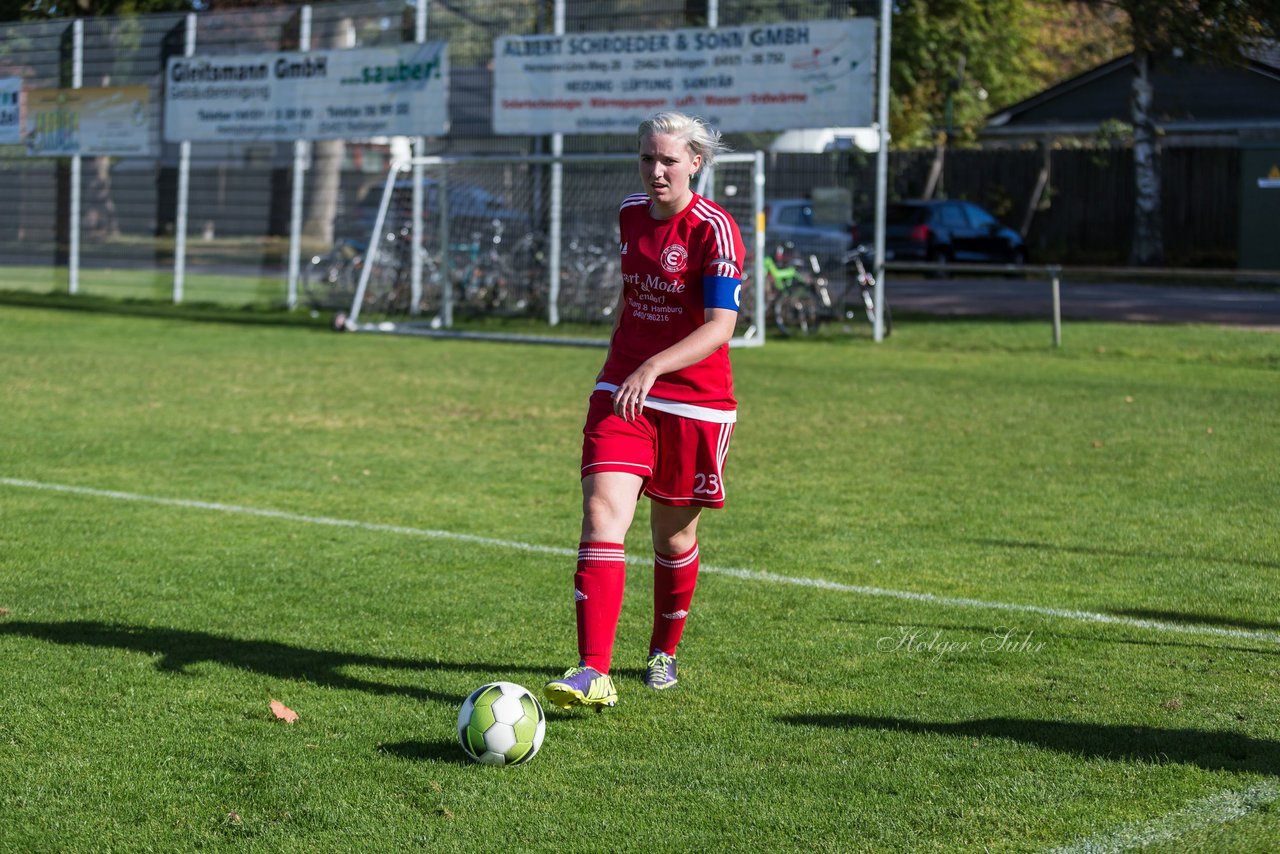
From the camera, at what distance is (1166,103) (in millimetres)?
44406

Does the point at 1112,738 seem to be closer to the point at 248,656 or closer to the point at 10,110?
the point at 248,656

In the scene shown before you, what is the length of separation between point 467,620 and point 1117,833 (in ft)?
9.74

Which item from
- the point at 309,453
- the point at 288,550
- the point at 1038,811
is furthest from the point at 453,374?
the point at 1038,811

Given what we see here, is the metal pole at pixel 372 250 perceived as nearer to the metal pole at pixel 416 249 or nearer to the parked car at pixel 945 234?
the metal pole at pixel 416 249

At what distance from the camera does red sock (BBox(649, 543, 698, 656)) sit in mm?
5246

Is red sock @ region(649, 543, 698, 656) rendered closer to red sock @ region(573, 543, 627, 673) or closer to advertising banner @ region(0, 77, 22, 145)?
red sock @ region(573, 543, 627, 673)

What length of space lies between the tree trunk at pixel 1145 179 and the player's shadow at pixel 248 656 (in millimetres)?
30977

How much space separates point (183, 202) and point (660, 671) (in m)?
21.9

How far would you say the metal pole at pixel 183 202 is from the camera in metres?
25.2

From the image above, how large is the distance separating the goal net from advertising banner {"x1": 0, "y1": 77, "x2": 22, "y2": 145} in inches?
359

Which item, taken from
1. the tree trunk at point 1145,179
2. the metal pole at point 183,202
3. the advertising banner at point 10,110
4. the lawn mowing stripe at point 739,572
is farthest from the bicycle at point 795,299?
the tree trunk at point 1145,179

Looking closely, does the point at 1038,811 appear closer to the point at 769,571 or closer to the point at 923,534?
the point at 769,571

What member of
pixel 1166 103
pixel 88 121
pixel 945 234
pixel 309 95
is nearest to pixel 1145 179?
pixel 945 234

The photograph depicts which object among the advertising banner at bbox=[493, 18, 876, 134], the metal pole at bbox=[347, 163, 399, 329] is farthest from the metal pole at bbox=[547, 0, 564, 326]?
the metal pole at bbox=[347, 163, 399, 329]
